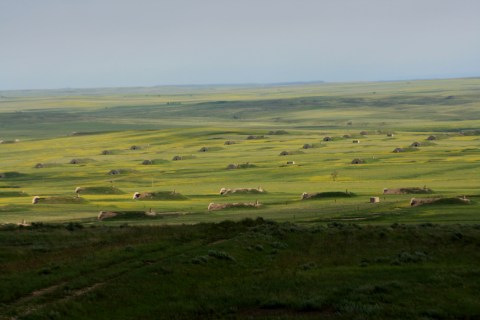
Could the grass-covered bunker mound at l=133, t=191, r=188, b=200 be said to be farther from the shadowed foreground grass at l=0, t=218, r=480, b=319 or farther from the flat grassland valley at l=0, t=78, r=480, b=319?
the shadowed foreground grass at l=0, t=218, r=480, b=319

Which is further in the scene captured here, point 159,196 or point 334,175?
point 334,175

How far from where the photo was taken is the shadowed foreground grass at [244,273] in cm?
1995

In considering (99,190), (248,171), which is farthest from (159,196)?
(248,171)

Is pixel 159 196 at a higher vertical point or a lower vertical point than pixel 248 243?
lower

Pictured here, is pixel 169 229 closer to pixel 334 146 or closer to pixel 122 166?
pixel 122 166

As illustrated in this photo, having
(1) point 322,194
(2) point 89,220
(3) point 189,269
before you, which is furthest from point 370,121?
(3) point 189,269

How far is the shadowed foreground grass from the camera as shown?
65.5ft

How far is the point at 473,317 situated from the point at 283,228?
13.6m

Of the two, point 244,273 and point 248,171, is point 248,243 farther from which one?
point 248,171

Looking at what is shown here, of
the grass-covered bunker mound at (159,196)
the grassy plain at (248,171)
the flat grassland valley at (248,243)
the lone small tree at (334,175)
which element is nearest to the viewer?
the flat grassland valley at (248,243)

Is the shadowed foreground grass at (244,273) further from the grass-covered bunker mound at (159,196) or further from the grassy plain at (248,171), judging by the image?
the grass-covered bunker mound at (159,196)

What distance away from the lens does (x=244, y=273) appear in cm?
2481

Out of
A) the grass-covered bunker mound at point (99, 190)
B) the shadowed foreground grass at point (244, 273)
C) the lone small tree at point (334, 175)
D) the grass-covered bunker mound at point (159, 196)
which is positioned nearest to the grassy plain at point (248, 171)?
the lone small tree at point (334, 175)

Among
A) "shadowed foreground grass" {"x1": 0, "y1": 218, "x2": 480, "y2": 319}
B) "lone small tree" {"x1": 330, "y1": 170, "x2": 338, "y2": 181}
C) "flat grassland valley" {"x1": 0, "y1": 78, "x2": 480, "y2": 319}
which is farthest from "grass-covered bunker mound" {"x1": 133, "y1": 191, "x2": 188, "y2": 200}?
"shadowed foreground grass" {"x1": 0, "y1": 218, "x2": 480, "y2": 319}
